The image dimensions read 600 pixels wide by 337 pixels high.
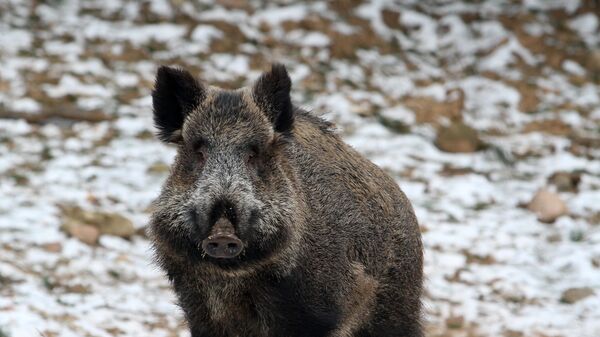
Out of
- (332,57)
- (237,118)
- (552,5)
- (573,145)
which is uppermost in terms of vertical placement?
(552,5)

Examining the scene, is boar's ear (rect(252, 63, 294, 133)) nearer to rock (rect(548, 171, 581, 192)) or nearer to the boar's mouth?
the boar's mouth

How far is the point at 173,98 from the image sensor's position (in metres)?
4.38

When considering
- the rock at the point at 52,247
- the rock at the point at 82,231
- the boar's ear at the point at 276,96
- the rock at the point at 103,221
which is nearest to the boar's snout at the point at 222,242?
the boar's ear at the point at 276,96

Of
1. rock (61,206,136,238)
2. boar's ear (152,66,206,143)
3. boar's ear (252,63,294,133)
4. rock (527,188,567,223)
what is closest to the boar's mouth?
boar's ear (252,63,294,133)

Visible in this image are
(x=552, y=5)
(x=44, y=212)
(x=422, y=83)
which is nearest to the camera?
(x=44, y=212)

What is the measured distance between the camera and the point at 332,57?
12.1 m

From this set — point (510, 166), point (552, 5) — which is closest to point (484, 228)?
point (510, 166)

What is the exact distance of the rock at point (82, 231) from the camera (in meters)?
7.25

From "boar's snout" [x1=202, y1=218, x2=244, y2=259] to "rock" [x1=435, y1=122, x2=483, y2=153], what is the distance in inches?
260

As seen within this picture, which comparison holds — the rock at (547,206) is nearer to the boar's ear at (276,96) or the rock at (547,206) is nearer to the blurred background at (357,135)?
the blurred background at (357,135)

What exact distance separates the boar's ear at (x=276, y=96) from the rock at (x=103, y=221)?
3.47 metres

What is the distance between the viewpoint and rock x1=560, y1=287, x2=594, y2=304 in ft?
23.0

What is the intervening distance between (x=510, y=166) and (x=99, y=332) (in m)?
5.40

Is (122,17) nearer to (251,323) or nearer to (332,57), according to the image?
(332,57)
